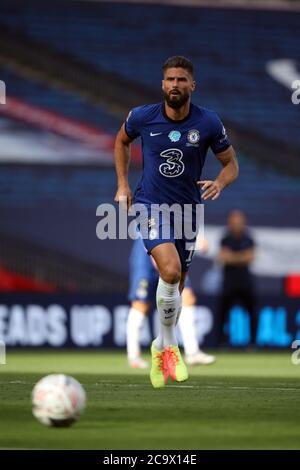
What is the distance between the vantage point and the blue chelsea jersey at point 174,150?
8.67m

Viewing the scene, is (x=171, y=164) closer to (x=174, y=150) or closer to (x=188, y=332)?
(x=174, y=150)

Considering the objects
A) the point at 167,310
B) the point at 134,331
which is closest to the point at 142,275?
the point at 134,331

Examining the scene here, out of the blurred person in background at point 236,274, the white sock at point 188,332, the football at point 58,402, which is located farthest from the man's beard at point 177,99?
the blurred person in background at point 236,274

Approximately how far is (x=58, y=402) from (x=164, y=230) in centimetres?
241

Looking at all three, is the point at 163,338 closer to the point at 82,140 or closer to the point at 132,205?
the point at 132,205

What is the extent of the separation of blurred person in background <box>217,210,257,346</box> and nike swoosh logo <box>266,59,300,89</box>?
14.9ft

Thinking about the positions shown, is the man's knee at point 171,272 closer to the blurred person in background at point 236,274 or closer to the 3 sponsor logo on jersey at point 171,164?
the 3 sponsor logo on jersey at point 171,164

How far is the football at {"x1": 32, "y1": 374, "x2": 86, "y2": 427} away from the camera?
6492mm

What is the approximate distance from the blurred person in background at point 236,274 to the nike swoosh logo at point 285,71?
454 cm

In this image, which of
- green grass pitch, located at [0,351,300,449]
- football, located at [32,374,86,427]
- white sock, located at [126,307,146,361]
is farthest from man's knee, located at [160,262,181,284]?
white sock, located at [126,307,146,361]

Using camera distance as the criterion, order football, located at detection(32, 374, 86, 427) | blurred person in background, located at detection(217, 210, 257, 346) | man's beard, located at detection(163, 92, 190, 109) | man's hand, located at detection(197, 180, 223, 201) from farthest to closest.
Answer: blurred person in background, located at detection(217, 210, 257, 346)
man's beard, located at detection(163, 92, 190, 109)
man's hand, located at detection(197, 180, 223, 201)
football, located at detection(32, 374, 86, 427)

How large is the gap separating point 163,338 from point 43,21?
11.9 meters

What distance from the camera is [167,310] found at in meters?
8.71

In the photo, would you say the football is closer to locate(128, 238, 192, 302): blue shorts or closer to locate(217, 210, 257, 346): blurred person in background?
locate(128, 238, 192, 302): blue shorts
